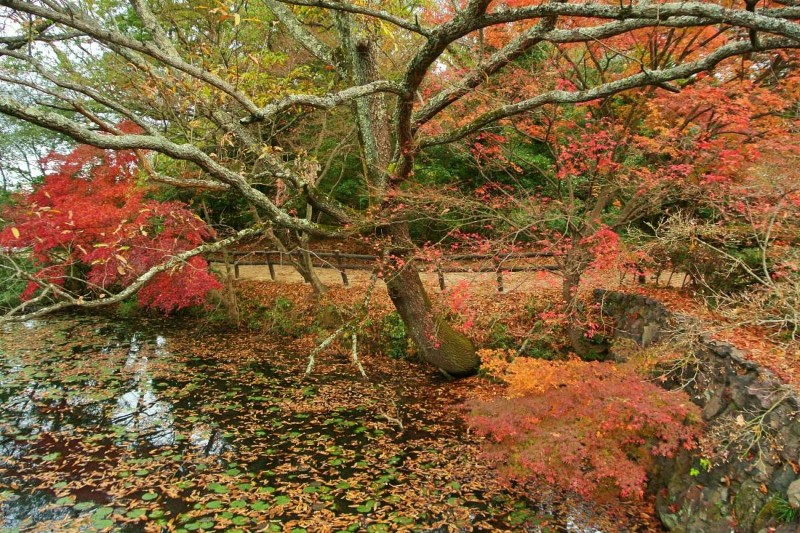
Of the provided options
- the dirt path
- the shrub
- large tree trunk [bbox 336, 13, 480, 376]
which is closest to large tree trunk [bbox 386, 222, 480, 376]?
large tree trunk [bbox 336, 13, 480, 376]

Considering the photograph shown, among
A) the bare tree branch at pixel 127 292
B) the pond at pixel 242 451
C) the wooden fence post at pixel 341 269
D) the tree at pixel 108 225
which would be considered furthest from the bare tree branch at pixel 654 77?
the wooden fence post at pixel 341 269

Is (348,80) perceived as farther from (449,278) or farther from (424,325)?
(449,278)

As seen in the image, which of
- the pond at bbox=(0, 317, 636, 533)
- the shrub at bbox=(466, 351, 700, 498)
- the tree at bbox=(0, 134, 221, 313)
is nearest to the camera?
the shrub at bbox=(466, 351, 700, 498)

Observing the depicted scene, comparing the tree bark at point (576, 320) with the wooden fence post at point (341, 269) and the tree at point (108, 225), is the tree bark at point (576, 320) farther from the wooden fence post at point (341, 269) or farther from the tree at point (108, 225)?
the tree at point (108, 225)

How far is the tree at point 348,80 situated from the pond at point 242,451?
1751mm

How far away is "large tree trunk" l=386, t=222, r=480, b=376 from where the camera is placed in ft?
23.1

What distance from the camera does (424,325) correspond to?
751 centimetres

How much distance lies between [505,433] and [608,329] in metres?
3.45

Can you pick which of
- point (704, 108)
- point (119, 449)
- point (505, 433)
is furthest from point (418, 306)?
point (704, 108)

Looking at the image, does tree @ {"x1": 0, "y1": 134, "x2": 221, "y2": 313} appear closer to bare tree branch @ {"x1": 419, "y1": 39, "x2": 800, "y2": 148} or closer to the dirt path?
the dirt path

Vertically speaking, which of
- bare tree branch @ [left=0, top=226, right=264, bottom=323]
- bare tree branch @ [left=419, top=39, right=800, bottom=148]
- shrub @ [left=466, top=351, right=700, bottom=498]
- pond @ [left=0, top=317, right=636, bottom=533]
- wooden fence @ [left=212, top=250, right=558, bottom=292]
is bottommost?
pond @ [left=0, top=317, right=636, bottom=533]

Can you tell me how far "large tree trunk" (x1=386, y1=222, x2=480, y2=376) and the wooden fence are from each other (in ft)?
1.54

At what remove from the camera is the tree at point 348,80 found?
10.9 ft

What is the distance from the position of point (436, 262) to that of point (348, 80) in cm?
305
